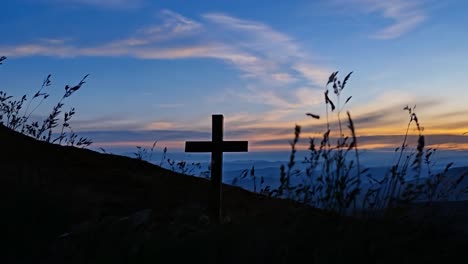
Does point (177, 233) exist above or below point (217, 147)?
below

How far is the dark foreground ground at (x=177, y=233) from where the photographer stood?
172 inches

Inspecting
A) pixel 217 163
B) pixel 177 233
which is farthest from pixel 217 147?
pixel 177 233

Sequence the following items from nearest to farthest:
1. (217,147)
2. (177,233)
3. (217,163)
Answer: (177,233) → (217,163) → (217,147)

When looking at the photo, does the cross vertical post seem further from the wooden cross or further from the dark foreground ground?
the dark foreground ground

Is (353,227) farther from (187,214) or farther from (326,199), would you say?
(187,214)

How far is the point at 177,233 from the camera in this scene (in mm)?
5441

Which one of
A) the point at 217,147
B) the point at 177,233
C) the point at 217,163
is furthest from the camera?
the point at 217,147

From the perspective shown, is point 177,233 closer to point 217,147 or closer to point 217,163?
point 217,163

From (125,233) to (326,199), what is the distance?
1809 mm

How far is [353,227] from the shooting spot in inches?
184

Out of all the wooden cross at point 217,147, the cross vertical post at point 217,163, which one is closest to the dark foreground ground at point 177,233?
the cross vertical post at point 217,163

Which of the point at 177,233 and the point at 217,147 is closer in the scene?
the point at 177,233

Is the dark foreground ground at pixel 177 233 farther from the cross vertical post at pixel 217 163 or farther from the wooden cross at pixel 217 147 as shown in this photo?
the wooden cross at pixel 217 147

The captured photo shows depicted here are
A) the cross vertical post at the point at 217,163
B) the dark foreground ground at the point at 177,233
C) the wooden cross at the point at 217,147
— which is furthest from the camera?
the wooden cross at the point at 217,147
